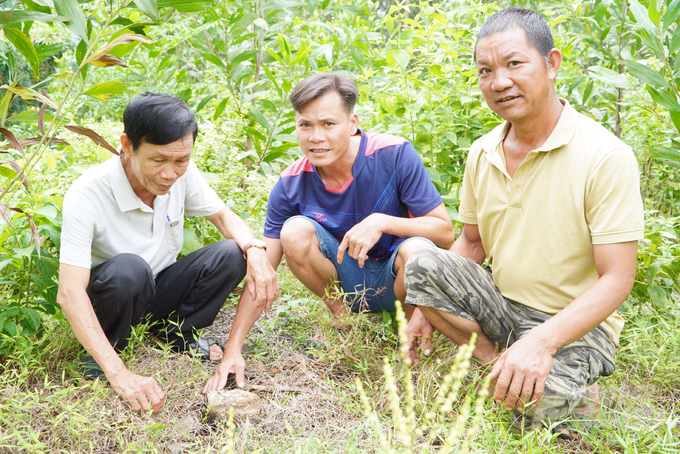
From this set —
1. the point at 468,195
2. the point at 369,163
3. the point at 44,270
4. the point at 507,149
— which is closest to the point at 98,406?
the point at 44,270

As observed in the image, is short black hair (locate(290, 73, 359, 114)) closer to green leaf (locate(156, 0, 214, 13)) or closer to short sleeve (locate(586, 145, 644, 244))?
green leaf (locate(156, 0, 214, 13))

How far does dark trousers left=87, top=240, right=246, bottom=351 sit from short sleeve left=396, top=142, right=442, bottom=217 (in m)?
0.78

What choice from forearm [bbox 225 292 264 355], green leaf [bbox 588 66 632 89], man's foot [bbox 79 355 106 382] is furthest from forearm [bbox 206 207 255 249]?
green leaf [bbox 588 66 632 89]

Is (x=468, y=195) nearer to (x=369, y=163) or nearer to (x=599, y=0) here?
(x=369, y=163)

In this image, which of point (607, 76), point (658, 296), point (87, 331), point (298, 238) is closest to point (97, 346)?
point (87, 331)

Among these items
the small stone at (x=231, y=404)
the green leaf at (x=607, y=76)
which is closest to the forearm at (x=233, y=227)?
the small stone at (x=231, y=404)

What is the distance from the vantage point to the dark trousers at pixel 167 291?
2.08 meters

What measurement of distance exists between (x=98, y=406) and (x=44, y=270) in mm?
605

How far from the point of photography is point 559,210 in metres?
1.85

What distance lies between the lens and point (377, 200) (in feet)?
7.84

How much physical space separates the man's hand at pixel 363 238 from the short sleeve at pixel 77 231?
948 millimetres

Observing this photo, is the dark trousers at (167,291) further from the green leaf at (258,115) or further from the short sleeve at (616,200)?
the short sleeve at (616,200)

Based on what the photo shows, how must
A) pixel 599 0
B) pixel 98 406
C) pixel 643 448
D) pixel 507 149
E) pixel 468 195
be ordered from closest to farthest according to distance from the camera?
pixel 643 448 → pixel 98 406 → pixel 507 149 → pixel 468 195 → pixel 599 0

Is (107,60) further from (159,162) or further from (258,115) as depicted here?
(258,115)
